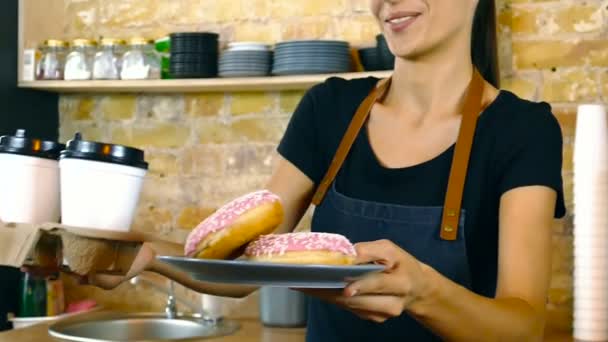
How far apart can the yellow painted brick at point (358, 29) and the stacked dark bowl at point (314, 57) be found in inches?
6.6

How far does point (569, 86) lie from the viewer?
241 cm

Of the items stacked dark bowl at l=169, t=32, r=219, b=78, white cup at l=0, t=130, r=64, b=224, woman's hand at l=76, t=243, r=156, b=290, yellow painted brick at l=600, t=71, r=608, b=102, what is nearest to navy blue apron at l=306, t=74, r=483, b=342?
woman's hand at l=76, t=243, r=156, b=290

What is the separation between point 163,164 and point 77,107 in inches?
15.2

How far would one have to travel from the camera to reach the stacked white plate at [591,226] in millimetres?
2117

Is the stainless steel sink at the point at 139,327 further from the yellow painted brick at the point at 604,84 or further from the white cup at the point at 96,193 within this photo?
the white cup at the point at 96,193

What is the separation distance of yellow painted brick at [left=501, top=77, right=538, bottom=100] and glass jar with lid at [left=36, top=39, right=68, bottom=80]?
4.49 feet

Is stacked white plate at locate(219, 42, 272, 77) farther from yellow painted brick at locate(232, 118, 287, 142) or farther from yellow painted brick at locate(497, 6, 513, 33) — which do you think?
yellow painted brick at locate(497, 6, 513, 33)

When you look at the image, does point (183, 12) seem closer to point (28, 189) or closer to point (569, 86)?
point (569, 86)

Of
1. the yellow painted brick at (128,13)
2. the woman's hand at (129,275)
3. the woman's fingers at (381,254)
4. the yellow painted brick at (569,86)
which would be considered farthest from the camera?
the yellow painted brick at (128,13)

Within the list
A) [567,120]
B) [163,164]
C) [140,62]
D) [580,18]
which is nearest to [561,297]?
[567,120]

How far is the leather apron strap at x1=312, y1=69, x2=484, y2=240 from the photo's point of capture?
141 cm

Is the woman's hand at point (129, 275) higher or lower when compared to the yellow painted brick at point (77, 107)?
lower

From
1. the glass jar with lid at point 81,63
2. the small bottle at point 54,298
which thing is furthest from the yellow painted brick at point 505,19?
the small bottle at point 54,298

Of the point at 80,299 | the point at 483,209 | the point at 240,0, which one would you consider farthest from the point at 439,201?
the point at 80,299
